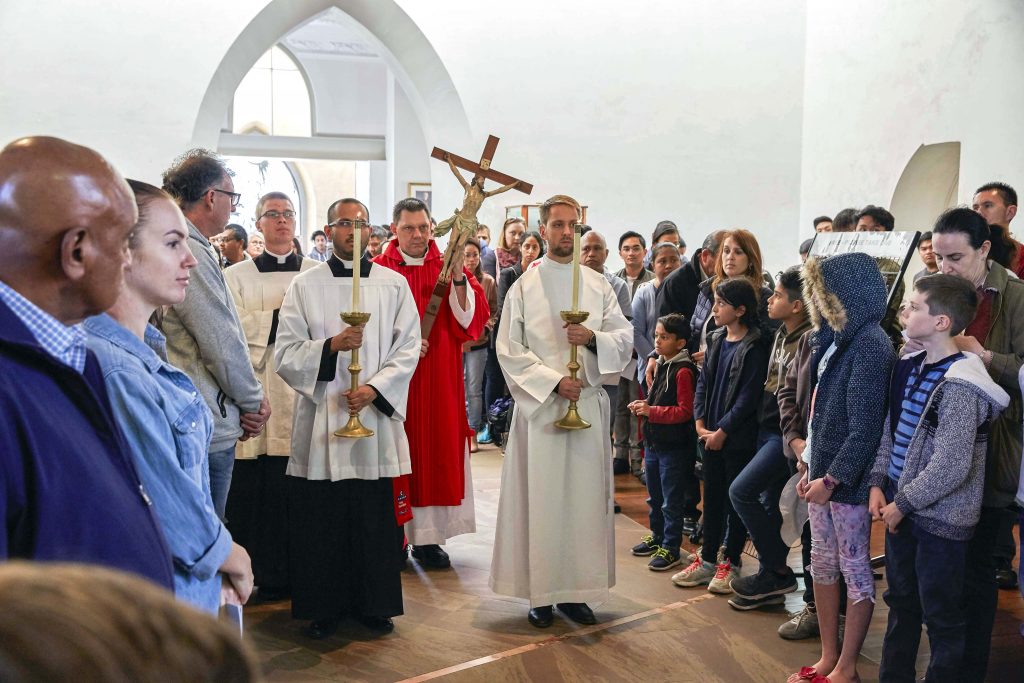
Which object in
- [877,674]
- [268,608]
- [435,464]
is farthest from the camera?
[435,464]

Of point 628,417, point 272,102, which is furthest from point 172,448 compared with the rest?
point 272,102

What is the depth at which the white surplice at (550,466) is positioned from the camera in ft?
14.3

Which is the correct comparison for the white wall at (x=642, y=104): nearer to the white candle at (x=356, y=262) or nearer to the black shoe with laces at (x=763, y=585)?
the white candle at (x=356, y=262)

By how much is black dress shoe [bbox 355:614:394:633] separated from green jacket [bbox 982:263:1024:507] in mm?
2443

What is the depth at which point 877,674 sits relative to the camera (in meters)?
3.70

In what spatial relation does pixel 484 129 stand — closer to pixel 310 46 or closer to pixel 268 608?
pixel 268 608

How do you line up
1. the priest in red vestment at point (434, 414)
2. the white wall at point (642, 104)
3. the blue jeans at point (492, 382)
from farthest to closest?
the white wall at point (642, 104), the blue jeans at point (492, 382), the priest in red vestment at point (434, 414)

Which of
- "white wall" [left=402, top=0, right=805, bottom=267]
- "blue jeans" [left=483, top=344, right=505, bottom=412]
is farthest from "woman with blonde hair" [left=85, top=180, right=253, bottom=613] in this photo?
"white wall" [left=402, top=0, right=805, bottom=267]

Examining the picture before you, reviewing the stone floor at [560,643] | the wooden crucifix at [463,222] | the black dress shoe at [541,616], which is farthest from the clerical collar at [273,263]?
the black dress shoe at [541,616]

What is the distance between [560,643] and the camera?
410 centimetres

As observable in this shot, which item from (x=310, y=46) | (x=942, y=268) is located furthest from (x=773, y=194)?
(x=310, y=46)

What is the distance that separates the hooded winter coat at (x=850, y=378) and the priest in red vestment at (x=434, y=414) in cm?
219

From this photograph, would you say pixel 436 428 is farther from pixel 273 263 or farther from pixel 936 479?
pixel 936 479

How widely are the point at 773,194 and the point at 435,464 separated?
7673mm
